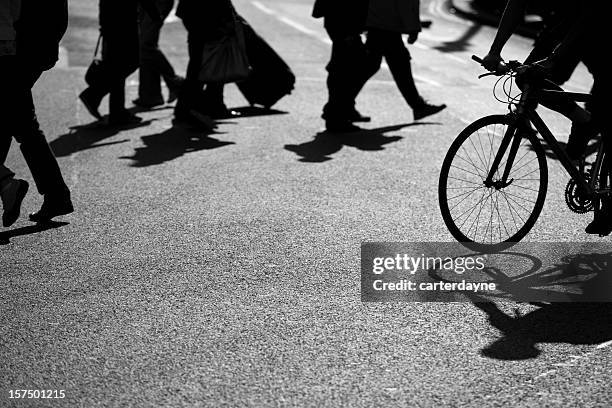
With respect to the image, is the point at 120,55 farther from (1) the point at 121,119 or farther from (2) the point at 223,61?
(2) the point at 223,61

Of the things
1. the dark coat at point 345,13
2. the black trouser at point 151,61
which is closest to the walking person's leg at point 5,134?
the dark coat at point 345,13

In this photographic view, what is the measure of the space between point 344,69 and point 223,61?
1.08 metres

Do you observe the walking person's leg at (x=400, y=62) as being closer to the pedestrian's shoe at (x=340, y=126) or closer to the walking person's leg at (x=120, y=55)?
the pedestrian's shoe at (x=340, y=126)

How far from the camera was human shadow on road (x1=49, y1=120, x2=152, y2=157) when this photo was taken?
8.96 meters

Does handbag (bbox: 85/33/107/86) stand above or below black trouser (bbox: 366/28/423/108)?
below

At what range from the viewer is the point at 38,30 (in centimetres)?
643

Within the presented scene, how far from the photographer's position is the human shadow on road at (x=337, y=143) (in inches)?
341

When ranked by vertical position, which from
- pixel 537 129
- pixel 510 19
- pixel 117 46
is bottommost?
pixel 117 46

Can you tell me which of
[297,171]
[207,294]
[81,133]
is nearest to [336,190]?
[297,171]

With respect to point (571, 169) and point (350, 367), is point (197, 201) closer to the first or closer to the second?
point (571, 169)

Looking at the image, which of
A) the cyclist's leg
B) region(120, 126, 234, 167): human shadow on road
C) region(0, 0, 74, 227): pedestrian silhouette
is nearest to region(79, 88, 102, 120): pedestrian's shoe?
region(120, 126, 234, 167): human shadow on road

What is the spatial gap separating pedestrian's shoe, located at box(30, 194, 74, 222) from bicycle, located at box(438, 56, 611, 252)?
2262 millimetres

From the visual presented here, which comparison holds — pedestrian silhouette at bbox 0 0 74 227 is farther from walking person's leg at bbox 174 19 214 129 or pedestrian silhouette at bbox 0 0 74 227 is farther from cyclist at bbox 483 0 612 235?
walking person's leg at bbox 174 19 214 129

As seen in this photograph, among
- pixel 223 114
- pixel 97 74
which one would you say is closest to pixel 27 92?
pixel 97 74
